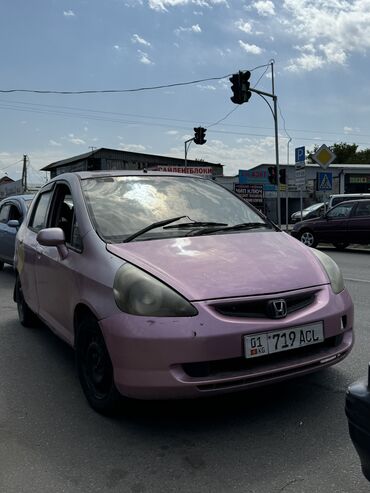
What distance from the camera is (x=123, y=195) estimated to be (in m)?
4.07

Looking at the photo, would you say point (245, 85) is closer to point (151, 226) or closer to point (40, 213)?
point (40, 213)

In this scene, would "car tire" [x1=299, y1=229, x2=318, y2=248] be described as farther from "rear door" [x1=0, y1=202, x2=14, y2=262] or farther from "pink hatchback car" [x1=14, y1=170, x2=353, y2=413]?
"pink hatchback car" [x1=14, y1=170, x2=353, y2=413]

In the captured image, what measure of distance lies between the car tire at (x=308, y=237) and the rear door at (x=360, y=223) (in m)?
1.25

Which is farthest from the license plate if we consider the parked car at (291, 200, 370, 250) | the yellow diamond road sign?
the yellow diamond road sign

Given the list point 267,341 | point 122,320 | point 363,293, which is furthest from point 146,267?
point 363,293

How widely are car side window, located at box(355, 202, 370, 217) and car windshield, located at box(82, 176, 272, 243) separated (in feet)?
36.6

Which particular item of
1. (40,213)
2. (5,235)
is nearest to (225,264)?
(40,213)

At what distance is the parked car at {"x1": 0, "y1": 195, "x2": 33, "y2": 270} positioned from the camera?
971cm

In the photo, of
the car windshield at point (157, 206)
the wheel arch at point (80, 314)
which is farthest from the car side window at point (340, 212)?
the wheel arch at point (80, 314)

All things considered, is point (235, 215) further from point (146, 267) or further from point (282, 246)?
point (146, 267)

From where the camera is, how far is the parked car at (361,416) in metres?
1.86

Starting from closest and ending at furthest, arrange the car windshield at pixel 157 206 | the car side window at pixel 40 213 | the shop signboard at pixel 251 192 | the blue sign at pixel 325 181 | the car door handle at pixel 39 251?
the car windshield at pixel 157 206, the car door handle at pixel 39 251, the car side window at pixel 40 213, the blue sign at pixel 325 181, the shop signboard at pixel 251 192

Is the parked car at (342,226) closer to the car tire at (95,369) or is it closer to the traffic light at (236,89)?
the traffic light at (236,89)

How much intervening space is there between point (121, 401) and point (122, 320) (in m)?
0.59
